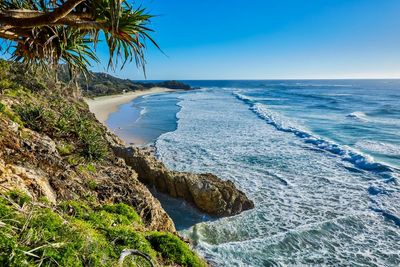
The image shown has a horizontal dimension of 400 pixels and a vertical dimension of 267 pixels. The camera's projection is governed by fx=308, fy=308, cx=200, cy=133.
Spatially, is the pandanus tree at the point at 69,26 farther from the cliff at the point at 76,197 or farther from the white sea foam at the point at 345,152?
the white sea foam at the point at 345,152

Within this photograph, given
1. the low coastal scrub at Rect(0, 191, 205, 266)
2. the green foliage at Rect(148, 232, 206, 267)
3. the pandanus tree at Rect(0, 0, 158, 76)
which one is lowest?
the green foliage at Rect(148, 232, 206, 267)

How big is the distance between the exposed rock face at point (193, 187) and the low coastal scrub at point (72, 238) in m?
3.71

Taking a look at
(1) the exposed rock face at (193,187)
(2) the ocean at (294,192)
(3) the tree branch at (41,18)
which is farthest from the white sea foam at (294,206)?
(3) the tree branch at (41,18)

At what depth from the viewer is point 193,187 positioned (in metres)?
8.02

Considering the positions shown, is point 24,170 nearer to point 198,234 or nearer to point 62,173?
point 62,173

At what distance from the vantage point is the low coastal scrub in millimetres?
2305

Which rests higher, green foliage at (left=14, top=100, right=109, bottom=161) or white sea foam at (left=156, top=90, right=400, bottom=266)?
green foliage at (left=14, top=100, right=109, bottom=161)

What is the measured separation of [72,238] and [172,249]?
1.56 m

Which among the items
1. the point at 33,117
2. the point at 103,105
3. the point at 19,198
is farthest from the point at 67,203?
the point at 103,105

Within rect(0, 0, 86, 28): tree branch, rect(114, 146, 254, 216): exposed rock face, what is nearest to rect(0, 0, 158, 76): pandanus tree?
rect(0, 0, 86, 28): tree branch

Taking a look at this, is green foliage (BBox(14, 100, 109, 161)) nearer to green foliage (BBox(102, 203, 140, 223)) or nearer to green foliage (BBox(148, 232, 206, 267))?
green foliage (BBox(102, 203, 140, 223))

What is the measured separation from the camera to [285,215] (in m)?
8.22

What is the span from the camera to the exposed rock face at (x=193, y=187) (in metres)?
A: 7.91

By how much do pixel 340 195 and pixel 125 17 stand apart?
27.8 feet
